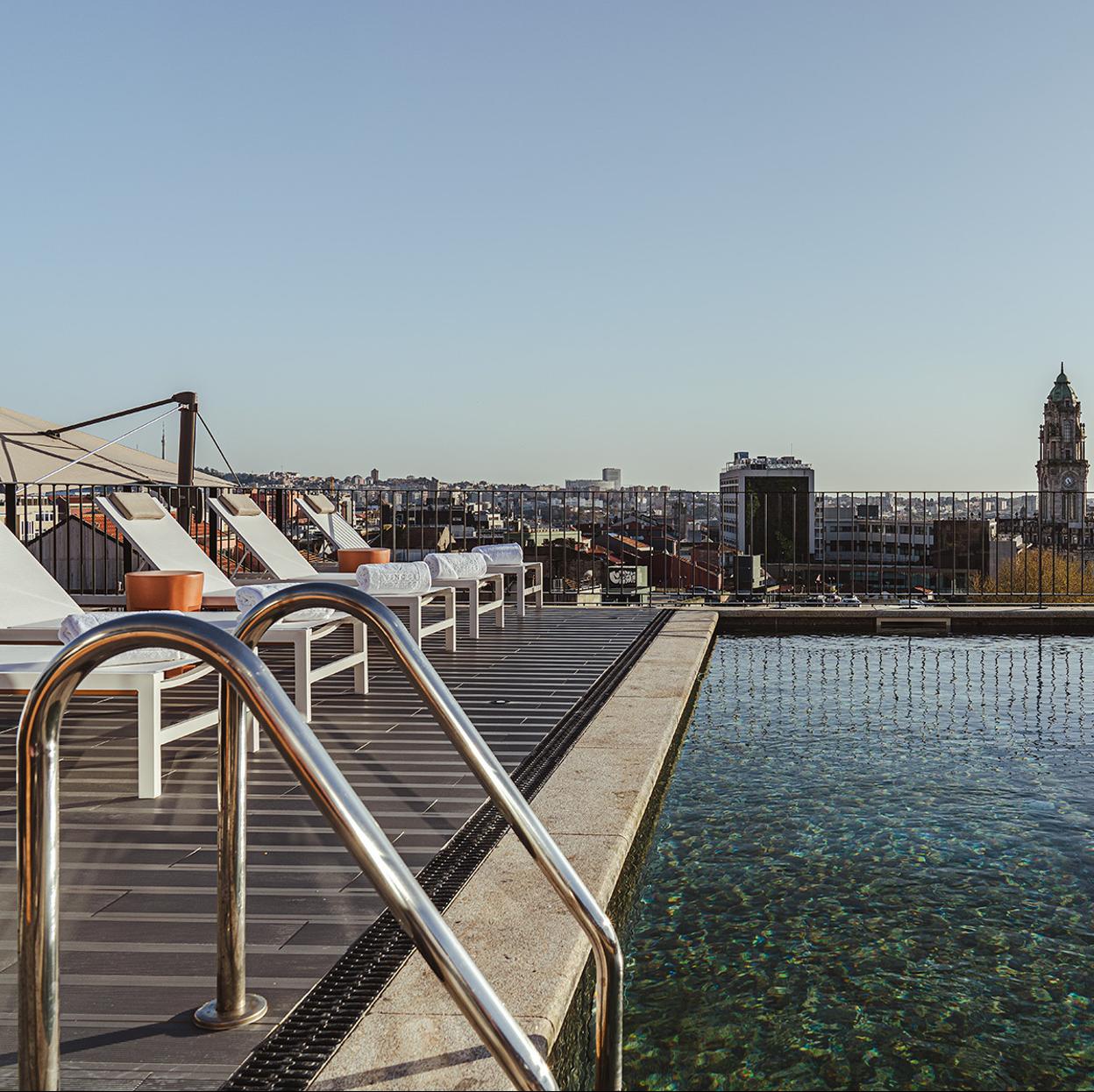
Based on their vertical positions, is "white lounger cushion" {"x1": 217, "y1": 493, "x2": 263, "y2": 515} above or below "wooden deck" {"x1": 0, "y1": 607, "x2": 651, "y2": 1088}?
above

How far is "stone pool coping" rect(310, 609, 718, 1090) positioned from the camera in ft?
5.80

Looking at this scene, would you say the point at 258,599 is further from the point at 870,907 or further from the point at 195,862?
the point at 870,907


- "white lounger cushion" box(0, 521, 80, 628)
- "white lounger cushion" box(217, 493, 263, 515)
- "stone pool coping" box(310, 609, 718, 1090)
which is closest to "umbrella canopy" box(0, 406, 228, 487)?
"white lounger cushion" box(217, 493, 263, 515)

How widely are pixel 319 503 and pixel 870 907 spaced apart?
737 centimetres

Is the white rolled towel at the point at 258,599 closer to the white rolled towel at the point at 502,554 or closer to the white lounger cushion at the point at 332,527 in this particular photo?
the white rolled towel at the point at 502,554

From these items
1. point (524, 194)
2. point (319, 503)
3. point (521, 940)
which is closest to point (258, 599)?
point (521, 940)

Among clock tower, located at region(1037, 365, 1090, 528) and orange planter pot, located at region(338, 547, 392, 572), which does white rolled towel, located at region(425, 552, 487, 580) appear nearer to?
orange planter pot, located at region(338, 547, 392, 572)

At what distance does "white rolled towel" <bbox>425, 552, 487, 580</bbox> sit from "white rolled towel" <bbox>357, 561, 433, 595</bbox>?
488 mm

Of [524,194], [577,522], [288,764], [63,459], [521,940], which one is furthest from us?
[524,194]

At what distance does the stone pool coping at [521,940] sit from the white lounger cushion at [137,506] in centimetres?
411

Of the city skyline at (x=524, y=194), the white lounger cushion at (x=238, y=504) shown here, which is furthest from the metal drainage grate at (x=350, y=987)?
the city skyline at (x=524, y=194)

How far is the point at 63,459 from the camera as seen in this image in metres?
9.62

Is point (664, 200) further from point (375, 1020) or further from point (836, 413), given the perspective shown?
point (836, 413)

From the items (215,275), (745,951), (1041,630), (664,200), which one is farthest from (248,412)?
(745,951)
